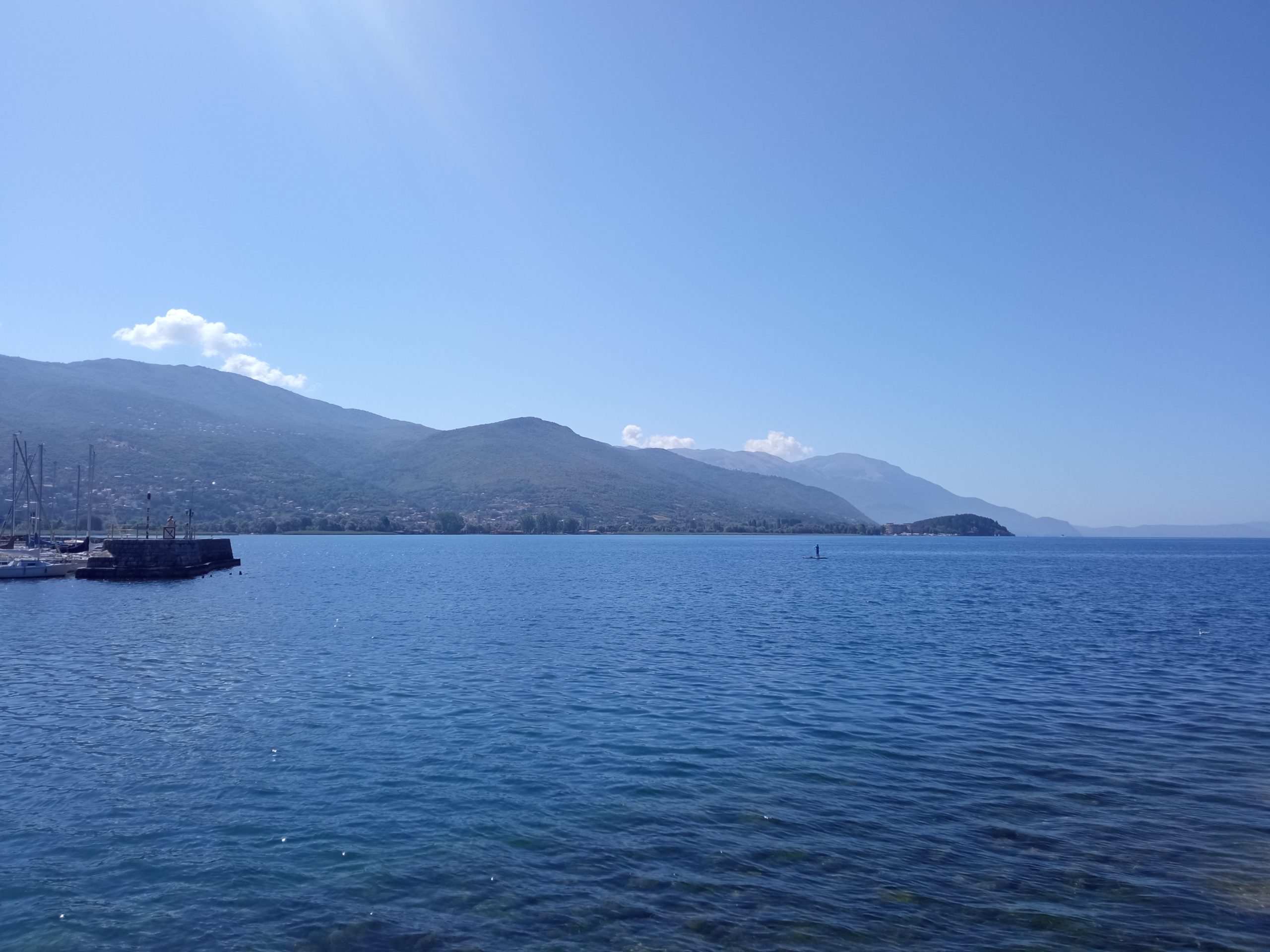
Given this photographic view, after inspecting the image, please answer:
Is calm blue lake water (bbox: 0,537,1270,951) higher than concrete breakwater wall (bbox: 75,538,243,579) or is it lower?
lower

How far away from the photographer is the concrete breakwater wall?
81.1 metres

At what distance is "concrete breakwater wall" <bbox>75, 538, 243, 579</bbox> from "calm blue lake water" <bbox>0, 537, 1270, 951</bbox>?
44.8 meters

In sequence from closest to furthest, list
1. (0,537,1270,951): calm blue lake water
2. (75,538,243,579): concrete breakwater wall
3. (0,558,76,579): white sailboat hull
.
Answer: (0,537,1270,951): calm blue lake water
(0,558,76,579): white sailboat hull
(75,538,243,579): concrete breakwater wall

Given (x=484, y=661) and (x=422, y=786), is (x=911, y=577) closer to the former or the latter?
(x=484, y=661)

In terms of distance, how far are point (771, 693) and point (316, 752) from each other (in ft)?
47.7

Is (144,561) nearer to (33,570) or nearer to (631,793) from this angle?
(33,570)

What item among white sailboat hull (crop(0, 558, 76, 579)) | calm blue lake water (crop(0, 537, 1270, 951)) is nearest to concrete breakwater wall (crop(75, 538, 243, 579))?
white sailboat hull (crop(0, 558, 76, 579))

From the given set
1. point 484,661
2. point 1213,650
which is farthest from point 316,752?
point 1213,650

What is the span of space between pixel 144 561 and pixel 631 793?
8282 centimetres

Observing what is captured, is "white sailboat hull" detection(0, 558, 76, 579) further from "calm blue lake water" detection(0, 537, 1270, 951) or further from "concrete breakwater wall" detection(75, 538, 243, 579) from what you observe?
"calm blue lake water" detection(0, 537, 1270, 951)

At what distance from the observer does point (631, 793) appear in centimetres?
1745

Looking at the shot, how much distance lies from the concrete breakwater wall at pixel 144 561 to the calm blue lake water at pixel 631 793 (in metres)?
44.8

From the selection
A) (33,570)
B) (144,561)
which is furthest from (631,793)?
(33,570)

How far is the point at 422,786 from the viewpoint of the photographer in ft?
58.3
